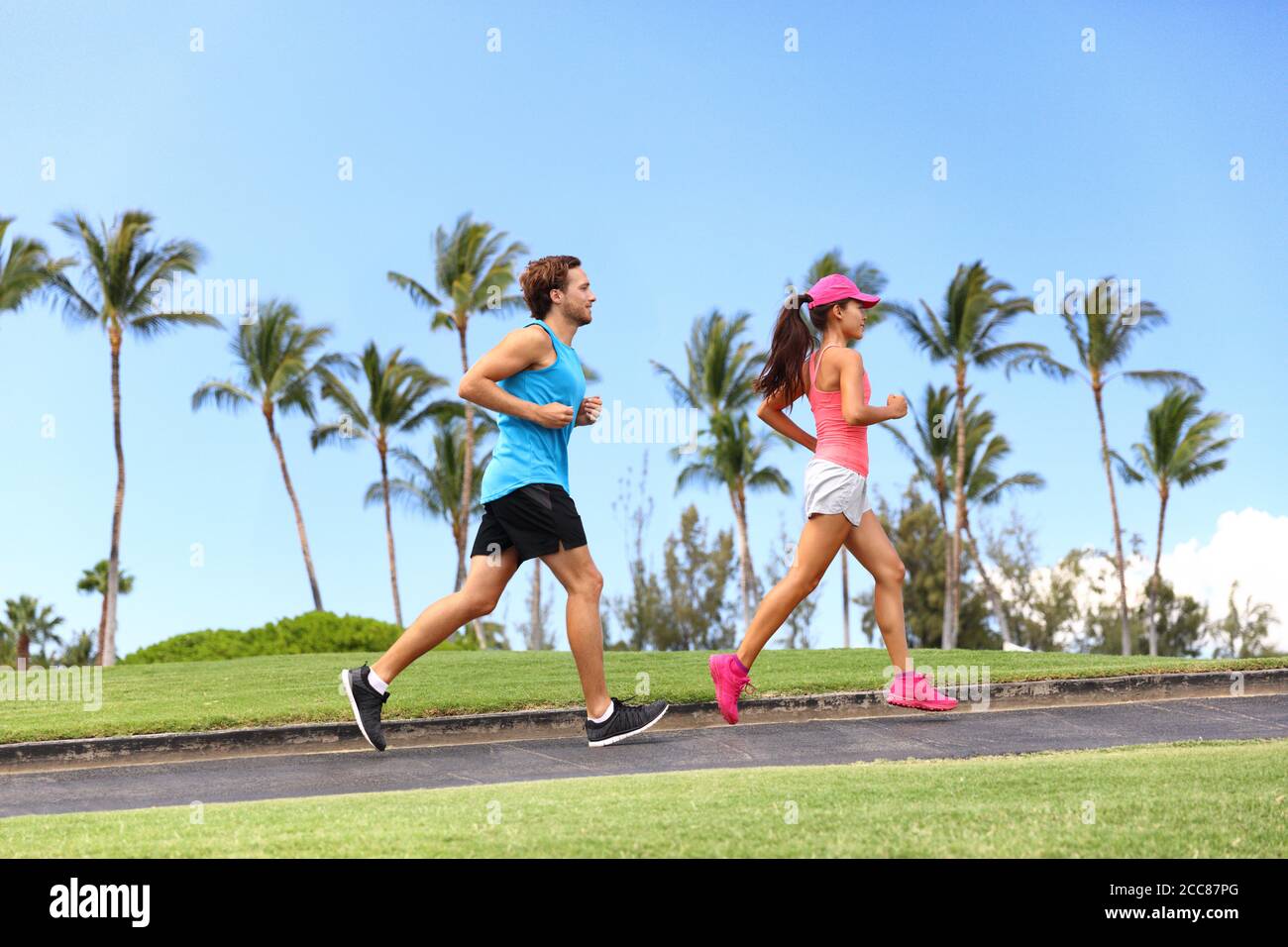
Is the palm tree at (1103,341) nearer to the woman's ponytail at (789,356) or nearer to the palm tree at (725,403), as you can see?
the palm tree at (725,403)

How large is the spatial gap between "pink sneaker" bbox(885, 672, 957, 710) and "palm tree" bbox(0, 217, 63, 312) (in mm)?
29200

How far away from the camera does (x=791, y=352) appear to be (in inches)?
262

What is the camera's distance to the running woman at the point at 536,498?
546 centimetres

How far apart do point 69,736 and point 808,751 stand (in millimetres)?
6579

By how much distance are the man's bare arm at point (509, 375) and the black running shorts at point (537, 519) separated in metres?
0.31

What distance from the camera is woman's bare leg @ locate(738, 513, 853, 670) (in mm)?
6248

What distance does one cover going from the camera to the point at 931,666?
14.4 m

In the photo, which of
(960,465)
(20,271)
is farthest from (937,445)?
(20,271)

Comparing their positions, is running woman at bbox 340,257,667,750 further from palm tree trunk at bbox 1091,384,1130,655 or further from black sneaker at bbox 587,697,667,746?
palm tree trunk at bbox 1091,384,1130,655

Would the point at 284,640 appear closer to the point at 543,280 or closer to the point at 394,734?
the point at 394,734

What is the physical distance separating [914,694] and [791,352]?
1981mm

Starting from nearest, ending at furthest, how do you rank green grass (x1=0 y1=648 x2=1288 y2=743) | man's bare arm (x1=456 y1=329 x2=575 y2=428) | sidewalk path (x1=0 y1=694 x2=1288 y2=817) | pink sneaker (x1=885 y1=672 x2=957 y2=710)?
man's bare arm (x1=456 y1=329 x2=575 y2=428) → pink sneaker (x1=885 y1=672 x2=957 y2=710) → sidewalk path (x1=0 y1=694 x2=1288 y2=817) → green grass (x1=0 y1=648 x2=1288 y2=743)

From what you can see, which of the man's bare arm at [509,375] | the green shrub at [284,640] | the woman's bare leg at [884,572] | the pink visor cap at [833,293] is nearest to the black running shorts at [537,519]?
the man's bare arm at [509,375]

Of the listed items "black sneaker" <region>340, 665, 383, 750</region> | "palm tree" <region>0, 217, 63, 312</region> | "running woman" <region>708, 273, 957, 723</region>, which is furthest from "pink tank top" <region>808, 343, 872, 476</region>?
"palm tree" <region>0, 217, 63, 312</region>
